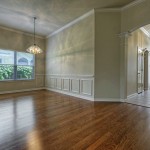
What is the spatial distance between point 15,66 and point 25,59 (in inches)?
29.3

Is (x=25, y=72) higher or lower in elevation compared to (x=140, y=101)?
higher

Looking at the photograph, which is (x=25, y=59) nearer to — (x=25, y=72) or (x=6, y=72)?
(x=25, y=72)

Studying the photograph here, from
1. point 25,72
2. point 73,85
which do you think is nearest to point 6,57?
point 25,72

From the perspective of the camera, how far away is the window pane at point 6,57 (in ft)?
20.7

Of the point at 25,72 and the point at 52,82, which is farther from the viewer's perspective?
the point at 52,82

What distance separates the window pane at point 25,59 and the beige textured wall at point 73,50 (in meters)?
1.05

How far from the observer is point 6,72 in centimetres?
647

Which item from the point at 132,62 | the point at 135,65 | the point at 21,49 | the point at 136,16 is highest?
the point at 136,16

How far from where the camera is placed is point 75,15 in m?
5.12

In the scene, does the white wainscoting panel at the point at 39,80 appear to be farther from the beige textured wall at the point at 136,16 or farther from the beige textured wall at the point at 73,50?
the beige textured wall at the point at 136,16

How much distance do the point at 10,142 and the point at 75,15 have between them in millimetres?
4773

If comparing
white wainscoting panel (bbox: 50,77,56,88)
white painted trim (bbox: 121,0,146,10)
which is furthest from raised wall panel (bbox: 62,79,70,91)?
white painted trim (bbox: 121,0,146,10)

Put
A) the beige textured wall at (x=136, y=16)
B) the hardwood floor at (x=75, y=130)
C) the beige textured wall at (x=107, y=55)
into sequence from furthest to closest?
the beige textured wall at (x=107, y=55), the beige textured wall at (x=136, y=16), the hardwood floor at (x=75, y=130)

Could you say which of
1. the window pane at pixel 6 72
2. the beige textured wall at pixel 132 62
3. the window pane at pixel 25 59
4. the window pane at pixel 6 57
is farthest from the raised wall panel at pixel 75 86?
the window pane at pixel 6 57
